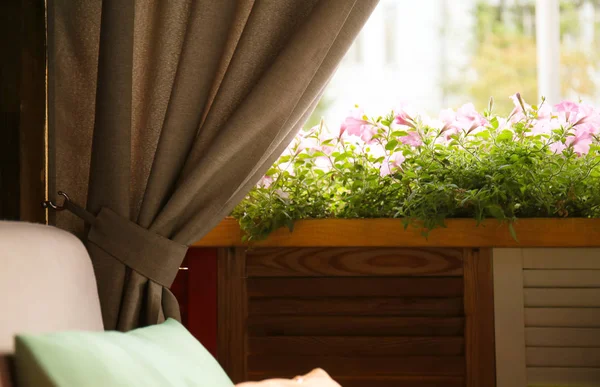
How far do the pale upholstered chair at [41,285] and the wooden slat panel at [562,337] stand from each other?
3.43 ft

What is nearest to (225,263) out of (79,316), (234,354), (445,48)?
(234,354)

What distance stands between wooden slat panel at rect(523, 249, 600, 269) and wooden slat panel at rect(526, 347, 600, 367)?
0.20m

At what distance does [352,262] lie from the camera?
163 cm

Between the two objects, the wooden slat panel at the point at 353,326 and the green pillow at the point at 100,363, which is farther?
the wooden slat panel at the point at 353,326

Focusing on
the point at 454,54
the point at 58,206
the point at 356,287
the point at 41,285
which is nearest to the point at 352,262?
the point at 356,287

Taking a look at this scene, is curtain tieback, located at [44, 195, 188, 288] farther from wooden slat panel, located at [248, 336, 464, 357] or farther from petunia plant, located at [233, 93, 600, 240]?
wooden slat panel, located at [248, 336, 464, 357]

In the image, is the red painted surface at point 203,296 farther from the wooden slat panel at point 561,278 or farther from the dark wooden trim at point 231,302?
the wooden slat panel at point 561,278

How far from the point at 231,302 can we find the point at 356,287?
1.06ft

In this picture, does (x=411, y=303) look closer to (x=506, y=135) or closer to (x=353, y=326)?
(x=353, y=326)

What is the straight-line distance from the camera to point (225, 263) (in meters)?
1.66

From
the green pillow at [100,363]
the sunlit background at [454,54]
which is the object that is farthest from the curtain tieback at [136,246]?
the sunlit background at [454,54]

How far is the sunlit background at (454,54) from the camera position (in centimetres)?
233

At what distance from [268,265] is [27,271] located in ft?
2.57

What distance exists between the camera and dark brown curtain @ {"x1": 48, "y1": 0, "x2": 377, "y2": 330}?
56.2 inches
